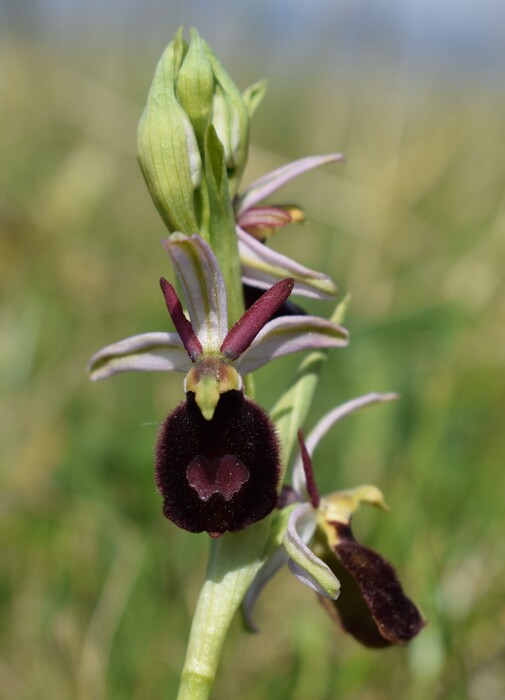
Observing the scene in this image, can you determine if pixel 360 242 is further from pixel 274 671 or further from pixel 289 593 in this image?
pixel 274 671

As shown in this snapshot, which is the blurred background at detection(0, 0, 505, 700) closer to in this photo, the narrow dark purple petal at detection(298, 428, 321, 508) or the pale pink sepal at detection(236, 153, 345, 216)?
the narrow dark purple petal at detection(298, 428, 321, 508)

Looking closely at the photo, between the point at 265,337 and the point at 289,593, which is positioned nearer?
the point at 265,337

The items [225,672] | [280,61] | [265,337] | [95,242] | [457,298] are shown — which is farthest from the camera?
[280,61]

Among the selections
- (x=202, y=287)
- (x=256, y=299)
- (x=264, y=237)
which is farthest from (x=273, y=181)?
(x=202, y=287)

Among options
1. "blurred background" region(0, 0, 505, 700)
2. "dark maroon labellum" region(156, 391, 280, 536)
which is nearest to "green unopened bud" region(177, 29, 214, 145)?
"dark maroon labellum" region(156, 391, 280, 536)

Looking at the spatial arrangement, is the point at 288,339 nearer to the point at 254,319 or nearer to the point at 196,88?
the point at 254,319

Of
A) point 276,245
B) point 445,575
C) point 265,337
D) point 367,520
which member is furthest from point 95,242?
point 265,337

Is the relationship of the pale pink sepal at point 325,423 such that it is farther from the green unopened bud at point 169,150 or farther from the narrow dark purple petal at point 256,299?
the green unopened bud at point 169,150

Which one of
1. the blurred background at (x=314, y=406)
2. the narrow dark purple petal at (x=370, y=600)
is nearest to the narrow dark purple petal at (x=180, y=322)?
the narrow dark purple petal at (x=370, y=600)
